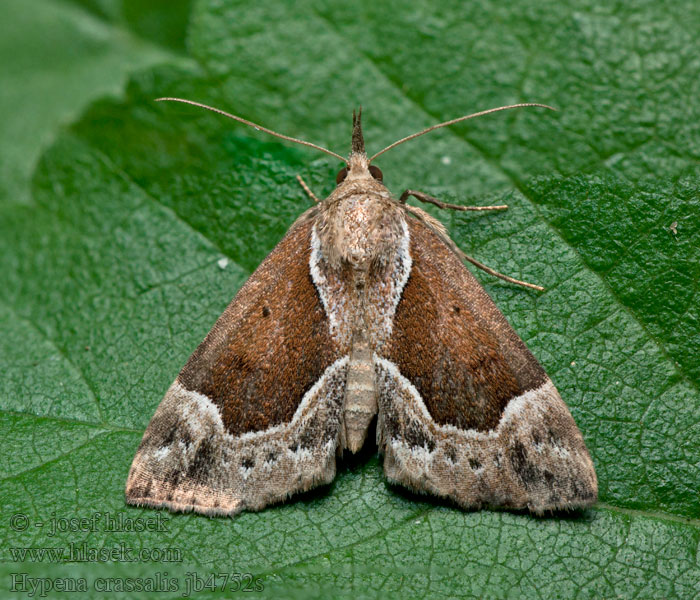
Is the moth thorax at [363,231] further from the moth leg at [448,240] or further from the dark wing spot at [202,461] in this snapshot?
the dark wing spot at [202,461]

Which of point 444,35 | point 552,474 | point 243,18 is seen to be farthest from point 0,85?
point 552,474

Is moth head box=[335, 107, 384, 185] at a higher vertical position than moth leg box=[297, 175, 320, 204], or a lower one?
higher

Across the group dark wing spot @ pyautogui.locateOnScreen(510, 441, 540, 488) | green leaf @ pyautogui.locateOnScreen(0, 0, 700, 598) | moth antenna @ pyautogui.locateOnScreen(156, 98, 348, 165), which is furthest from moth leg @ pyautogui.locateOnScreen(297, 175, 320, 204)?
dark wing spot @ pyautogui.locateOnScreen(510, 441, 540, 488)

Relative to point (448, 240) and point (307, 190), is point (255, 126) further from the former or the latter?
point (448, 240)

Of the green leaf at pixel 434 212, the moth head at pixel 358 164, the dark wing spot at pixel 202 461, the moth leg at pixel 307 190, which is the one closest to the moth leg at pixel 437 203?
the green leaf at pixel 434 212

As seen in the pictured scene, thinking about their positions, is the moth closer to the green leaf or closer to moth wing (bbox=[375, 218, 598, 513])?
moth wing (bbox=[375, 218, 598, 513])

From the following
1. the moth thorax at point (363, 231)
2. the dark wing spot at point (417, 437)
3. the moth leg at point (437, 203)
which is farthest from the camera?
the moth leg at point (437, 203)

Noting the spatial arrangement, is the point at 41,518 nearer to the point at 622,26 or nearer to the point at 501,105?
the point at 501,105
